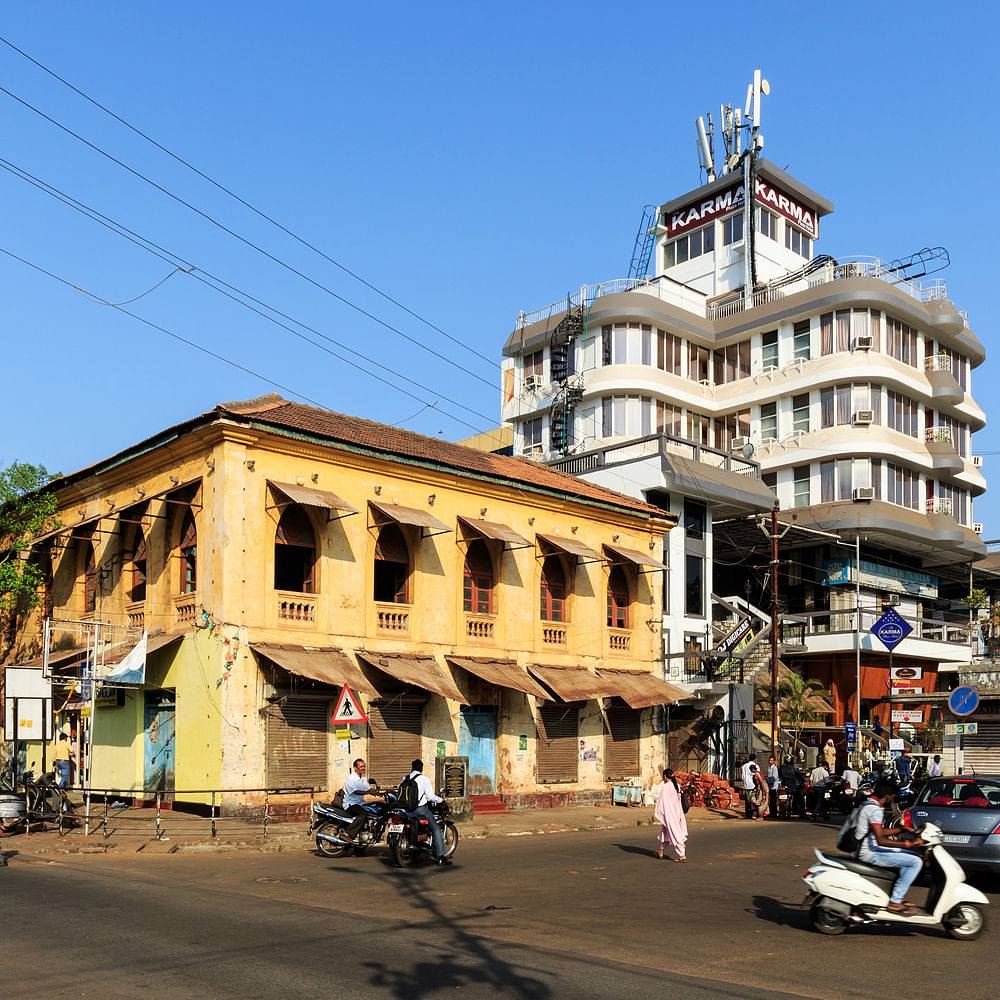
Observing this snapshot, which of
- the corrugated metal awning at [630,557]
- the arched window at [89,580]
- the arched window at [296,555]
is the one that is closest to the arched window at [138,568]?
the arched window at [89,580]

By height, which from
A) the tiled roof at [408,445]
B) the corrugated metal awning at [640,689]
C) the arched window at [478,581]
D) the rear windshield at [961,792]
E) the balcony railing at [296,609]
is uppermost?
the tiled roof at [408,445]

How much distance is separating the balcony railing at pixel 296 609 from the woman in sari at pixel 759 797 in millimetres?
13686

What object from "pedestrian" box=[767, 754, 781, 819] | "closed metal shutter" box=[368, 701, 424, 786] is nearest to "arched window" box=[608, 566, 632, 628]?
"pedestrian" box=[767, 754, 781, 819]

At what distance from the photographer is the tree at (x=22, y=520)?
2950cm

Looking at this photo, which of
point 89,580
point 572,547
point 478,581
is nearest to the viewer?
point 478,581

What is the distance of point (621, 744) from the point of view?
33.2 meters

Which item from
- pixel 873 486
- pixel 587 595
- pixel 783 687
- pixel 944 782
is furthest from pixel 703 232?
A: pixel 944 782

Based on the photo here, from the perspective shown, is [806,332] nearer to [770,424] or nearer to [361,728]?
[770,424]

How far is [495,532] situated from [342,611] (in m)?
5.01

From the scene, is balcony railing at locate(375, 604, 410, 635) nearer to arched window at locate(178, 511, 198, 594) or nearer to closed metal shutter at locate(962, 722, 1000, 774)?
arched window at locate(178, 511, 198, 594)

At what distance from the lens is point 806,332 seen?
52125 millimetres

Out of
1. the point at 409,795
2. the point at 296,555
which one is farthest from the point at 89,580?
the point at 409,795

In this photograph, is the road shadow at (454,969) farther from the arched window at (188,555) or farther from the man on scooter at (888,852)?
the arched window at (188,555)

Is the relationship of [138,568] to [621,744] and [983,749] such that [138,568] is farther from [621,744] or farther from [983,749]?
[983,749]
